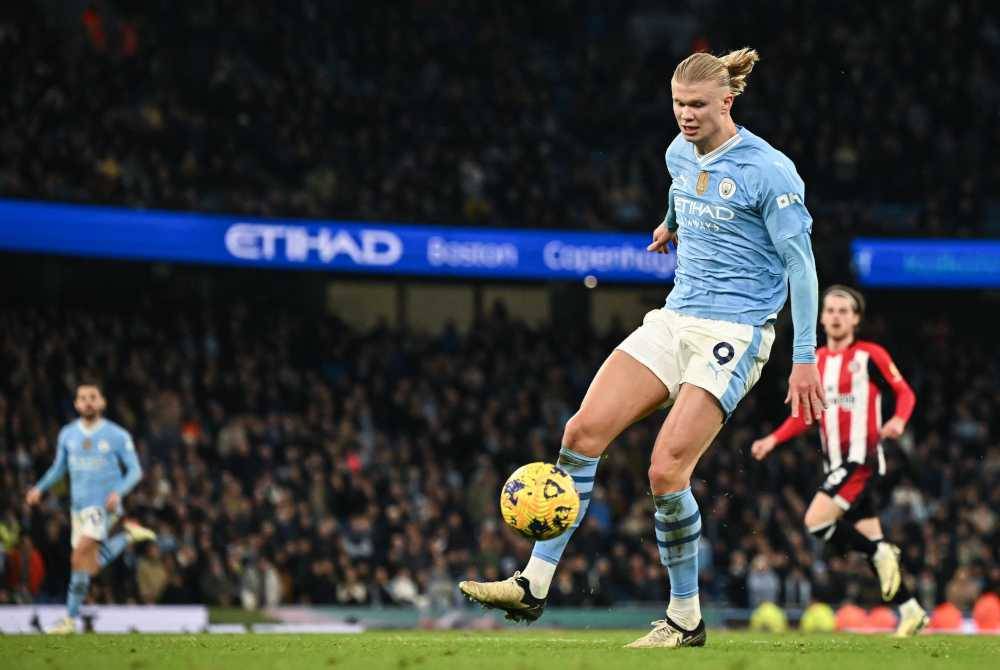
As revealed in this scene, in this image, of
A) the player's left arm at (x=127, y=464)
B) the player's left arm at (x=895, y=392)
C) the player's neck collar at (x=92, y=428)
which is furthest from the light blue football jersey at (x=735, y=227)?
the player's neck collar at (x=92, y=428)

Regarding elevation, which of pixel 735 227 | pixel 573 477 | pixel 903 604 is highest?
pixel 735 227

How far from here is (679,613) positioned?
774cm

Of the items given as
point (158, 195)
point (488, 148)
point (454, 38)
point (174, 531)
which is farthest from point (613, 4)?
point (174, 531)

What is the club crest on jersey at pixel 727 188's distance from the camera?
7578mm

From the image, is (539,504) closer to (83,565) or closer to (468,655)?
(468,655)

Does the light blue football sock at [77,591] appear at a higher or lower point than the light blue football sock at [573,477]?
lower

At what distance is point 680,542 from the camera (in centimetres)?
774

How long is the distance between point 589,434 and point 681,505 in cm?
59

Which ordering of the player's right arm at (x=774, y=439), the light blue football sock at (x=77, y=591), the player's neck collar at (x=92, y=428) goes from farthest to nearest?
the player's neck collar at (x=92, y=428) < the light blue football sock at (x=77, y=591) < the player's right arm at (x=774, y=439)

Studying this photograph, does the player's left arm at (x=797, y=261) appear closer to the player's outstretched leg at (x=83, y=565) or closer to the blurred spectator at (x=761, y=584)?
the player's outstretched leg at (x=83, y=565)

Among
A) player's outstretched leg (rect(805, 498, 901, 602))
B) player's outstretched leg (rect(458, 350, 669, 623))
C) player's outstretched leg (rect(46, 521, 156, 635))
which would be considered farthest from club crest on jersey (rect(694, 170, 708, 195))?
player's outstretched leg (rect(46, 521, 156, 635))

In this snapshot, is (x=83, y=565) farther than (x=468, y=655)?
Yes

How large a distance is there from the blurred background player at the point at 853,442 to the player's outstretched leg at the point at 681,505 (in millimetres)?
3435

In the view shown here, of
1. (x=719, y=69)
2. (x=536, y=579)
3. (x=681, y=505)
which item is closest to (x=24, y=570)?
(x=536, y=579)
